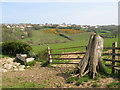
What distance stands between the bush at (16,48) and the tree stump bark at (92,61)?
8384 mm

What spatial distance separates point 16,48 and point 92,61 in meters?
9.74

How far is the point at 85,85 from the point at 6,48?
11.7m

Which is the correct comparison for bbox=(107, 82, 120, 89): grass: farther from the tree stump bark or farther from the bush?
the bush

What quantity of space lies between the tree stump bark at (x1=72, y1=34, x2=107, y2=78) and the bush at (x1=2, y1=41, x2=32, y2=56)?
27.5ft

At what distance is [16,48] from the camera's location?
13.6 meters

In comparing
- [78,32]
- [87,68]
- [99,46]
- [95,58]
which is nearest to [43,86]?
[87,68]

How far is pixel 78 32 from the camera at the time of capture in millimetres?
55688

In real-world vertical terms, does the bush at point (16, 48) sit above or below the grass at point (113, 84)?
above

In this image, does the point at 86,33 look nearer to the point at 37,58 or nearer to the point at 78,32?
the point at 78,32

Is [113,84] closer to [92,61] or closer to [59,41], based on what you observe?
[92,61]

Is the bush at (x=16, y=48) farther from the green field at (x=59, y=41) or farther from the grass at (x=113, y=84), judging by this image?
the grass at (x=113, y=84)

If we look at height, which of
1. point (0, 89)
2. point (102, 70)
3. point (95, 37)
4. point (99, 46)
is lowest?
→ point (0, 89)

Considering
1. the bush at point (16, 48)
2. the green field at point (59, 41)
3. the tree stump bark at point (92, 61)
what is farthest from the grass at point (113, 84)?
the green field at point (59, 41)

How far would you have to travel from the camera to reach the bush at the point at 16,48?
44.3ft
